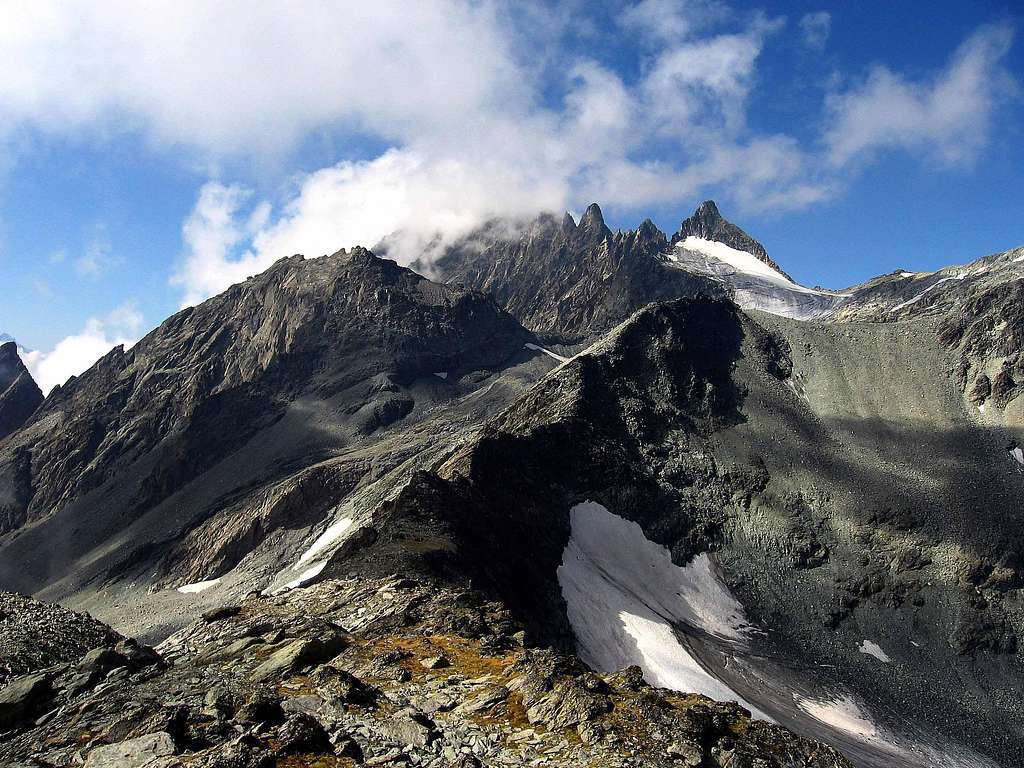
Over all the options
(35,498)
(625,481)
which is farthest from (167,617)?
(35,498)

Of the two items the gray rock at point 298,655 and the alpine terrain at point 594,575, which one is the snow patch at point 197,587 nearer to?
the alpine terrain at point 594,575

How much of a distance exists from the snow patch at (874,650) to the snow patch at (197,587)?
95449mm

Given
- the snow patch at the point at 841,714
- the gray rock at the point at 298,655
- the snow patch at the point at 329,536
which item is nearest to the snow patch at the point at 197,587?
the snow patch at the point at 329,536

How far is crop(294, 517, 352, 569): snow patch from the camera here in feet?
357

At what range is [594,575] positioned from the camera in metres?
87.4

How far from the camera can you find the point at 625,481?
11194cm

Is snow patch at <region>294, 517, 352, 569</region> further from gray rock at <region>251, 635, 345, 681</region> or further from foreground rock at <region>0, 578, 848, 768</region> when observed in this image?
foreground rock at <region>0, 578, 848, 768</region>

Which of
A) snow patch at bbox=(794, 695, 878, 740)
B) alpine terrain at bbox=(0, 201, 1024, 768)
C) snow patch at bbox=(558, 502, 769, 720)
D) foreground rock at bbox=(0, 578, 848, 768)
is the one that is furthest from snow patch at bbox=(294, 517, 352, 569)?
foreground rock at bbox=(0, 578, 848, 768)

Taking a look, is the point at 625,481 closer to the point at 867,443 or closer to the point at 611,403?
the point at 611,403

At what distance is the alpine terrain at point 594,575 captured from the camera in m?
20.5

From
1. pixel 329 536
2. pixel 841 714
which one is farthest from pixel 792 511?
pixel 329 536

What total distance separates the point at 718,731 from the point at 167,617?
10057cm

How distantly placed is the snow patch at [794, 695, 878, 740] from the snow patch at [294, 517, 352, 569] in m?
64.1

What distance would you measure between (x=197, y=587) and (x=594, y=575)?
72.1 metres
